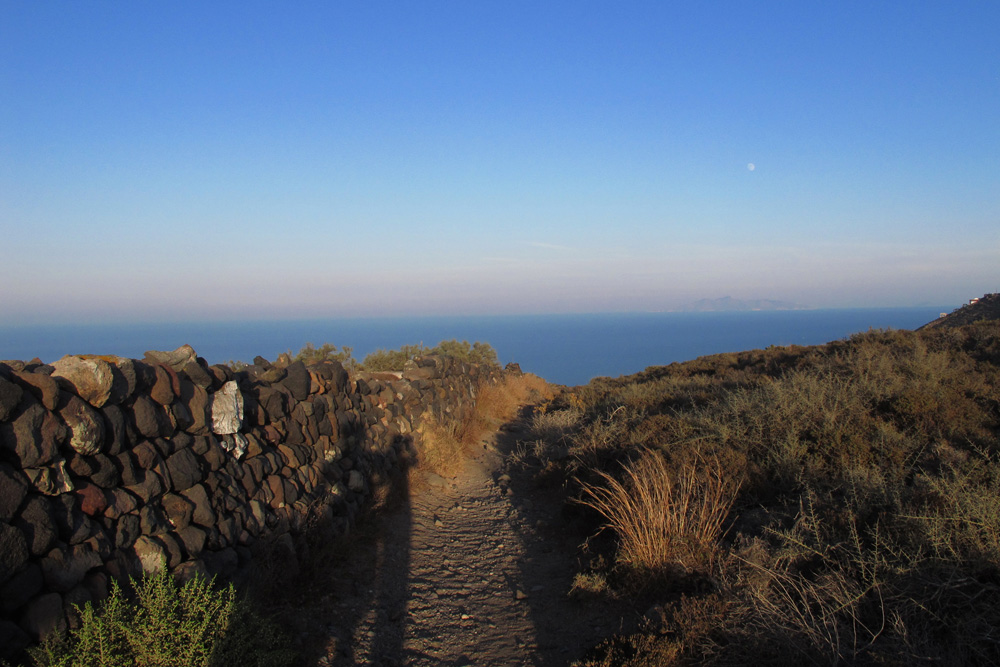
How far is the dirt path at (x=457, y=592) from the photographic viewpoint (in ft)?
14.4

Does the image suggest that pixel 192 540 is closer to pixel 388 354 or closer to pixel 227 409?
pixel 227 409

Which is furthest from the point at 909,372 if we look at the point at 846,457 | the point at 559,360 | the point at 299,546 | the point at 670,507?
the point at 559,360

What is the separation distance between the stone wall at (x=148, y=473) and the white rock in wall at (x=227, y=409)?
1 cm

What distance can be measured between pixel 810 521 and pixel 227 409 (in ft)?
16.6

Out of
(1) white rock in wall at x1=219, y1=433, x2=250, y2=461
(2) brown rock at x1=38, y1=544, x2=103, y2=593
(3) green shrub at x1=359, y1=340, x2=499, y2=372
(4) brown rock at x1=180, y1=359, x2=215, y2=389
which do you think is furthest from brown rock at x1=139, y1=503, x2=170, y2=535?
(3) green shrub at x1=359, y1=340, x2=499, y2=372

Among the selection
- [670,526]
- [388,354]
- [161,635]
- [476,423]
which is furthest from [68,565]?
[388,354]

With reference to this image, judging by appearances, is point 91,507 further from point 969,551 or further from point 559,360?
point 559,360

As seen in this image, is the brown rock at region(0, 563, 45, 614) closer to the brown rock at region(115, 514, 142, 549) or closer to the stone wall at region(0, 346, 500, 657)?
the stone wall at region(0, 346, 500, 657)

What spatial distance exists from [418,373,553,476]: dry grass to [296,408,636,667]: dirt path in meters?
1.27

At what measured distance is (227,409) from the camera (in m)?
4.86

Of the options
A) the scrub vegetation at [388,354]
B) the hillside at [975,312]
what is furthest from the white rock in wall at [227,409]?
the hillside at [975,312]

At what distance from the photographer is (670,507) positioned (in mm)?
5469

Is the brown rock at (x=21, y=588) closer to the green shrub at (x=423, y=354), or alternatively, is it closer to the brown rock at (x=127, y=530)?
the brown rock at (x=127, y=530)

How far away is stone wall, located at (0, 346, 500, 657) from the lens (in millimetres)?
2943
